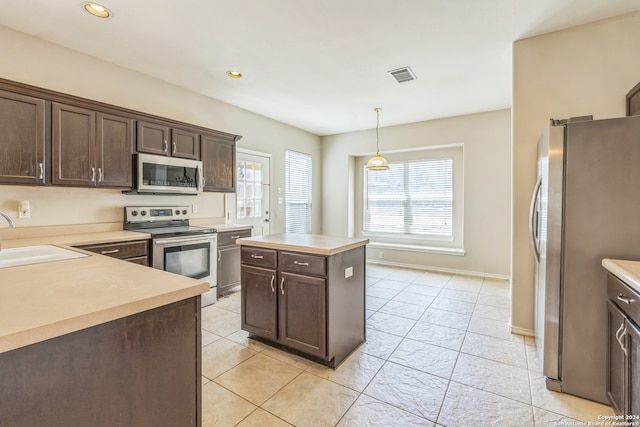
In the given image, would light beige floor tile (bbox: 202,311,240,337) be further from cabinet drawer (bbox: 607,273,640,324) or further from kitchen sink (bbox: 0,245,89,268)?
cabinet drawer (bbox: 607,273,640,324)

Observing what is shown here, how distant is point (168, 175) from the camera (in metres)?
3.40

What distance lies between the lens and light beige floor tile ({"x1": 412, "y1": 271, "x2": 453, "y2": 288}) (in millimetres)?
4516

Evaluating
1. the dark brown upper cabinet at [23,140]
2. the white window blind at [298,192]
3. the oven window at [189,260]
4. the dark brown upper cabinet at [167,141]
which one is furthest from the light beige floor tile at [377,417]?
the white window blind at [298,192]

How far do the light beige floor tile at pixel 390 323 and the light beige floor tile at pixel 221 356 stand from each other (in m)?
1.27

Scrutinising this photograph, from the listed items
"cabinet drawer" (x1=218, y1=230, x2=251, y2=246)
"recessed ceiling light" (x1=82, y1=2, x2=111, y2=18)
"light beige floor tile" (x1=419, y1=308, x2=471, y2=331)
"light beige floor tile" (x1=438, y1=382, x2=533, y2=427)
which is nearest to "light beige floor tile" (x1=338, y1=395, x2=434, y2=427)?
"light beige floor tile" (x1=438, y1=382, x2=533, y2=427)

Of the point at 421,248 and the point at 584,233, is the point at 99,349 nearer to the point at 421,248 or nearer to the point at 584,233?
the point at 584,233

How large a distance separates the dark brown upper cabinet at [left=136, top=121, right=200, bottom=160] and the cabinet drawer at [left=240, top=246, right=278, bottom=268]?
5.63 feet

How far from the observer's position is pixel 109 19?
243 centimetres

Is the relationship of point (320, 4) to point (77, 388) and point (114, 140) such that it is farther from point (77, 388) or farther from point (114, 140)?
point (77, 388)

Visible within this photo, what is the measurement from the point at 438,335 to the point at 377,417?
1315mm

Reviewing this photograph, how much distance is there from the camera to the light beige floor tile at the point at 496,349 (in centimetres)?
237

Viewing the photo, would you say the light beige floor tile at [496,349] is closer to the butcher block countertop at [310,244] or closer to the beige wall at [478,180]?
the butcher block countertop at [310,244]

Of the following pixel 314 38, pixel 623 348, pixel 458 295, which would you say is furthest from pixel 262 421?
pixel 458 295

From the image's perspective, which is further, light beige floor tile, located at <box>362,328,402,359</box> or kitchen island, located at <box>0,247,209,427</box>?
light beige floor tile, located at <box>362,328,402,359</box>
